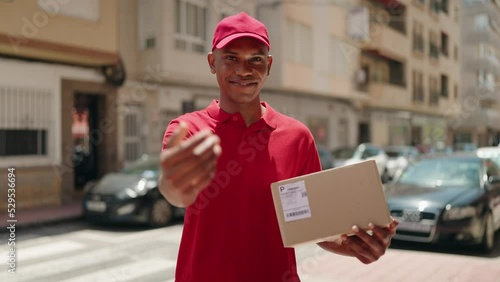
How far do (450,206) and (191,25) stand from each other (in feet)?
36.7

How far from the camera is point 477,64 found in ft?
166

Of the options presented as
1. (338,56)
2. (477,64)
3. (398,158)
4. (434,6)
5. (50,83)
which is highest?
(434,6)

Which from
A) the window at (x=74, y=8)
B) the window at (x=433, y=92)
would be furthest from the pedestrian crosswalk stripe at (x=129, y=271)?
the window at (x=433, y=92)

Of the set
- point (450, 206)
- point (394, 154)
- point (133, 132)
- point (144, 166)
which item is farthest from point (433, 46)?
point (450, 206)

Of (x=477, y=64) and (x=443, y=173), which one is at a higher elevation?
(x=477, y=64)

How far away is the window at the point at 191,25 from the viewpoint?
15.5 meters

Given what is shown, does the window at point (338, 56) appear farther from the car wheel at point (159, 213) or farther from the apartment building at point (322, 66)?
the car wheel at point (159, 213)

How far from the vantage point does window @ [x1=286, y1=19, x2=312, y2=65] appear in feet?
67.1

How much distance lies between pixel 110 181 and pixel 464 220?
22.2 feet

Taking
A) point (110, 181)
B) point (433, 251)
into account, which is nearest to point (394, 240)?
point (433, 251)

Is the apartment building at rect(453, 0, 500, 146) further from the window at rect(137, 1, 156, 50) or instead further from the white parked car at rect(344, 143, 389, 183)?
the window at rect(137, 1, 156, 50)

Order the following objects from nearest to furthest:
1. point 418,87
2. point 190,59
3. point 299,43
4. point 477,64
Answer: point 190,59, point 299,43, point 418,87, point 477,64

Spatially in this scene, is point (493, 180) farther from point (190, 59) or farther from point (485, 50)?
point (485, 50)

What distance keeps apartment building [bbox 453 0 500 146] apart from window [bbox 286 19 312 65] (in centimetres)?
3197
